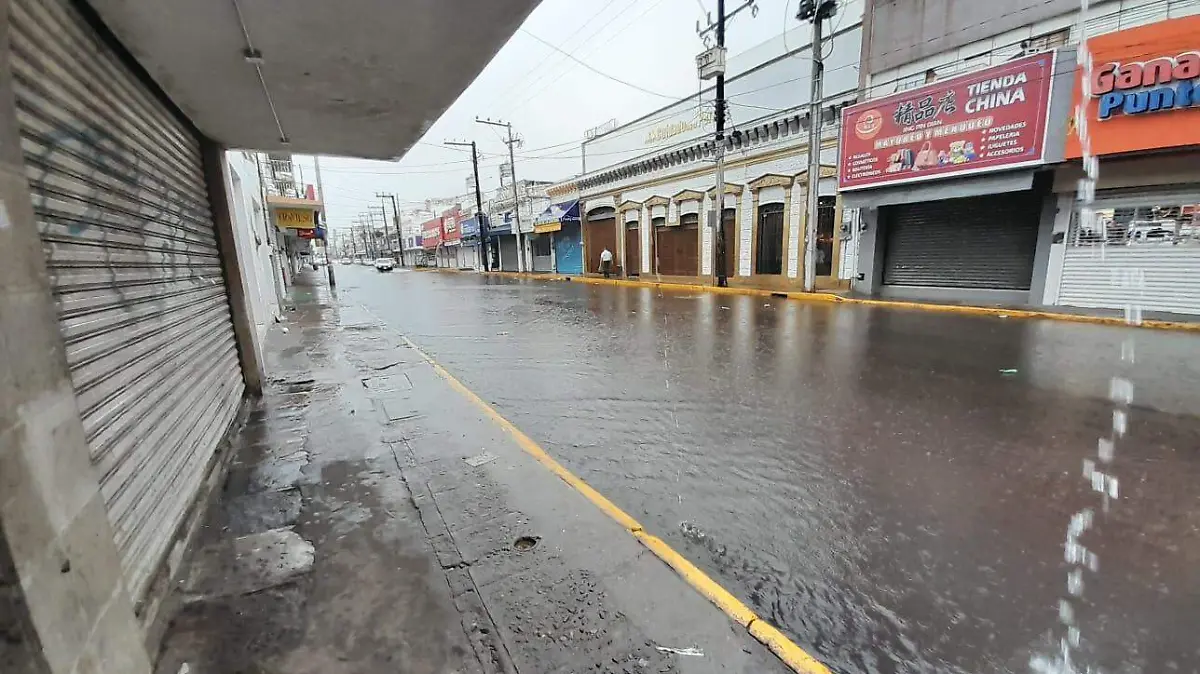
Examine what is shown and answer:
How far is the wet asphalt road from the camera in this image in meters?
2.29

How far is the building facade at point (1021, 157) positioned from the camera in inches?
388

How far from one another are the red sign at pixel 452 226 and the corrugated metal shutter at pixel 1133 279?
156 ft

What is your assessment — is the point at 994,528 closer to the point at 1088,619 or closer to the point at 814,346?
the point at 1088,619

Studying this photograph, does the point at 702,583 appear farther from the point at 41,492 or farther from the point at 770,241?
the point at 770,241

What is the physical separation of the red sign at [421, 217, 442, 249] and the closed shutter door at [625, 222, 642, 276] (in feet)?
118

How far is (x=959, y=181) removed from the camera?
12.8 m

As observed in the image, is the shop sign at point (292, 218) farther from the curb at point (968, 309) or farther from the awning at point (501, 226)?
the awning at point (501, 226)

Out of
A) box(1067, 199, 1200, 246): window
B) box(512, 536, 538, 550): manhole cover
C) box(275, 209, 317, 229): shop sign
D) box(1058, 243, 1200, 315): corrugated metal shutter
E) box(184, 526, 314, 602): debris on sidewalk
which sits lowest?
box(512, 536, 538, 550): manhole cover

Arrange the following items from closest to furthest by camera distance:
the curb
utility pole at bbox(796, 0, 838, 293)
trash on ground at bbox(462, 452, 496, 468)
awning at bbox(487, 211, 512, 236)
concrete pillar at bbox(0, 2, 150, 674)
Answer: concrete pillar at bbox(0, 2, 150, 674), trash on ground at bbox(462, 452, 496, 468), the curb, utility pole at bbox(796, 0, 838, 293), awning at bbox(487, 211, 512, 236)

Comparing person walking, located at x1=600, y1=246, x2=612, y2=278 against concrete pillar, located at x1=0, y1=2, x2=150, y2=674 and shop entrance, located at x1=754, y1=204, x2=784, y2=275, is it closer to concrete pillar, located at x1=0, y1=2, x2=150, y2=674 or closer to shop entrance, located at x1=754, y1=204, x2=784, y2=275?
shop entrance, located at x1=754, y1=204, x2=784, y2=275

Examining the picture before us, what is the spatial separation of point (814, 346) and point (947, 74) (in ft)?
35.3

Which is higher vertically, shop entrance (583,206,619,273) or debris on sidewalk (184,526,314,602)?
shop entrance (583,206,619,273)

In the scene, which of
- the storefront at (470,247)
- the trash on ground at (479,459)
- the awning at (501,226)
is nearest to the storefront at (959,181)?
the trash on ground at (479,459)

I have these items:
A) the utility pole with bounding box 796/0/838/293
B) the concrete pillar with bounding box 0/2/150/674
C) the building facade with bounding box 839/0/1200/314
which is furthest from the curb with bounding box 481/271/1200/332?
the concrete pillar with bounding box 0/2/150/674
